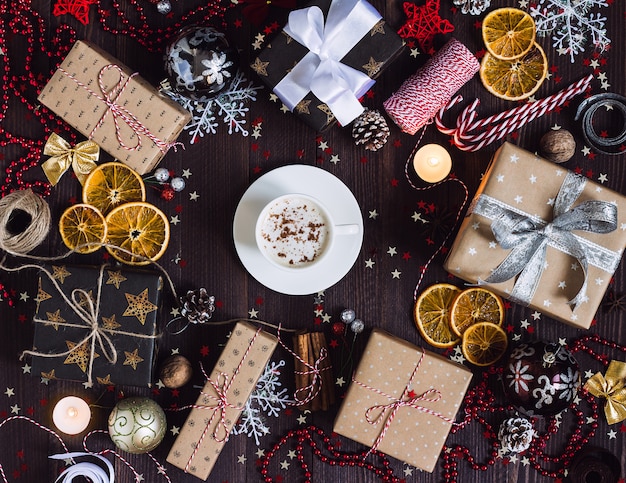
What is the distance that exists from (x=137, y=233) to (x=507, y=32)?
1.24 m

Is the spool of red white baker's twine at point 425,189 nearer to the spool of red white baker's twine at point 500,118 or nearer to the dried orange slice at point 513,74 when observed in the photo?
the spool of red white baker's twine at point 500,118

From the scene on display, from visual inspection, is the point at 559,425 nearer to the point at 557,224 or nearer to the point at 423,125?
the point at 557,224

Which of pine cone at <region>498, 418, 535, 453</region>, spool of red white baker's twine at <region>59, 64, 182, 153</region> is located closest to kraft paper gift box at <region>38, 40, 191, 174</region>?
spool of red white baker's twine at <region>59, 64, 182, 153</region>

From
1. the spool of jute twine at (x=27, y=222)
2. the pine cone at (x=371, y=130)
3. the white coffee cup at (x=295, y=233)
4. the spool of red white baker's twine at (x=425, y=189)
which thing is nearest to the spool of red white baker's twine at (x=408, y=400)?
the spool of red white baker's twine at (x=425, y=189)

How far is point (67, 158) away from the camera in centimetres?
179

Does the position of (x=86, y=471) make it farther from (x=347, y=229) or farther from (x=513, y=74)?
(x=513, y=74)

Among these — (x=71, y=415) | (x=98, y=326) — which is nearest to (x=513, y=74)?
(x=98, y=326)

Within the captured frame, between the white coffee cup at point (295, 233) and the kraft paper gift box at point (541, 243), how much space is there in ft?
1.23

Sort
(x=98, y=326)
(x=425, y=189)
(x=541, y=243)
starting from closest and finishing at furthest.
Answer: (x=541, y=243) < (x=98, y=326) < (x=425, y=189)

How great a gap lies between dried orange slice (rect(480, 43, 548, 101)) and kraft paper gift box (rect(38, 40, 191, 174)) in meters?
0.89

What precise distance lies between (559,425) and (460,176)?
2.64 feet

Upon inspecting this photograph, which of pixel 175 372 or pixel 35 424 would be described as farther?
pixel 35 424

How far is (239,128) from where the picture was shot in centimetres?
179

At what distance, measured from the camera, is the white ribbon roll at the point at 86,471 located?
68.9 inches
